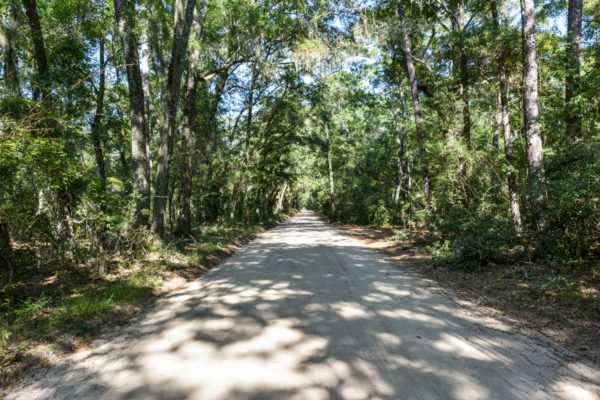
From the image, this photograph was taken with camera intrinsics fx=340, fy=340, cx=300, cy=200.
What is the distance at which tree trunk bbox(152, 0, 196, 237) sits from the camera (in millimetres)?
9445

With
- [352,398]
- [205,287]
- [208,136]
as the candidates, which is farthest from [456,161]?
[208,136]

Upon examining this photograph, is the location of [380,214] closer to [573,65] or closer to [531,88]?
[573,65]

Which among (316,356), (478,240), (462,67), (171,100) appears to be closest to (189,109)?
(171,100)

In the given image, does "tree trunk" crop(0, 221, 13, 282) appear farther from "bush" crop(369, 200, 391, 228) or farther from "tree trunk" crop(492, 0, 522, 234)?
"bush" crop(369, 200, 391, 228)

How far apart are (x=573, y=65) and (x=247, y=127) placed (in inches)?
587

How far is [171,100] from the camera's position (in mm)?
9844

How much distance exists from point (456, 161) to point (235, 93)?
15.0 m

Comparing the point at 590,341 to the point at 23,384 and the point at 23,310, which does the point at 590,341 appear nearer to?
the point at 23,384

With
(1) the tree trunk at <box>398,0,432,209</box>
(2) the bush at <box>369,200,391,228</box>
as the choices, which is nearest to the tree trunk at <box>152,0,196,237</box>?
(1) the tree trunk at <box>398,0,432,209</box>

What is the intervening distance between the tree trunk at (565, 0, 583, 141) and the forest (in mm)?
58

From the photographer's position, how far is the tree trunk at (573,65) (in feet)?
32.1

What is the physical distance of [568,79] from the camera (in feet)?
34.0

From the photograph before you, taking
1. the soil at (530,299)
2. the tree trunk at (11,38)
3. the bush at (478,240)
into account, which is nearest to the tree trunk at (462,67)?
the bush at (478,240)

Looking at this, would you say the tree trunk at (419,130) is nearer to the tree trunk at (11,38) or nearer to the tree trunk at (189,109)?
the tree trunk at (189,109)
